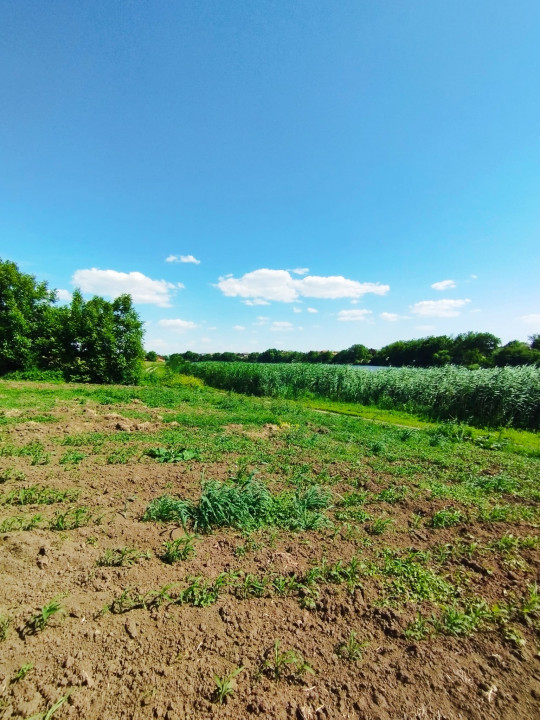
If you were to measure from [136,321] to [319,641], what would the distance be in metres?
24.0

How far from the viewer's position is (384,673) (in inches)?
85.5

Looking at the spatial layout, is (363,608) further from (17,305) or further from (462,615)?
(17,305)

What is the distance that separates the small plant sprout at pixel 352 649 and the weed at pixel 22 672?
218 centimetres

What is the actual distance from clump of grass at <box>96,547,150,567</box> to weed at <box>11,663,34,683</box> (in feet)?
3.37

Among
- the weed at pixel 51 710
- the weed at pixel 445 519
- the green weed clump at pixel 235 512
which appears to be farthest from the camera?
the weed at pixel 445 519

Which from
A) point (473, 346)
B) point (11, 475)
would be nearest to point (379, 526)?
point (11, 475)

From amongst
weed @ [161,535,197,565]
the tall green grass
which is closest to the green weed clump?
weed @ [161,535,197,565]

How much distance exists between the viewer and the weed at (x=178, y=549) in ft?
10.4

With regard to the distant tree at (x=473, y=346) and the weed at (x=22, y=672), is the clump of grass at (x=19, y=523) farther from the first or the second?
the distant tree at (x=473, y=346)

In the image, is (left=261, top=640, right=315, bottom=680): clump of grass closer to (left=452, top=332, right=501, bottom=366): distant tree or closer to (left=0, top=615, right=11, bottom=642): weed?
(left=0, top=615, right=11, bottom=642): weed

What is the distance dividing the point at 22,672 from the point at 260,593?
69.8 inches

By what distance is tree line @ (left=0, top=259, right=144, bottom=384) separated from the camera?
21.7 m

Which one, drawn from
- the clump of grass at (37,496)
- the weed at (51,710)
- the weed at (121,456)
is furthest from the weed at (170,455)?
the weed at (51,710)

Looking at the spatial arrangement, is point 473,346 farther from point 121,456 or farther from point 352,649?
point 352,649
